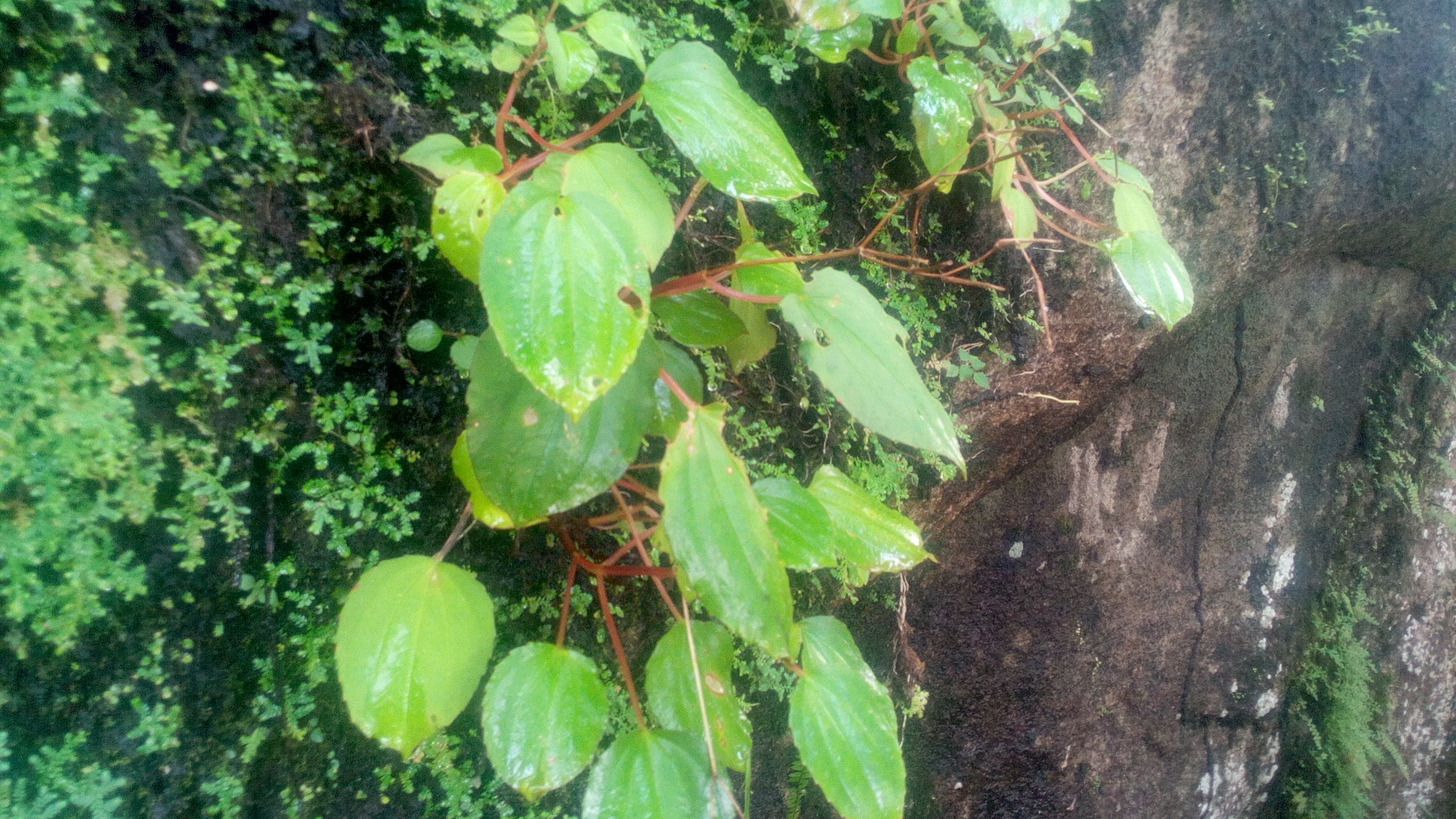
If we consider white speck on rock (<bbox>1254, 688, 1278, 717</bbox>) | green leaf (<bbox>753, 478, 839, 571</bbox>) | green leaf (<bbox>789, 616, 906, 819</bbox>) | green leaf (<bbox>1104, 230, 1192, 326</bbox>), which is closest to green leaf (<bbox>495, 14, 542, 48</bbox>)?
green leaf (<bbox>753, 478, 839, 571</bbox>)

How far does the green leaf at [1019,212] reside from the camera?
1201mm

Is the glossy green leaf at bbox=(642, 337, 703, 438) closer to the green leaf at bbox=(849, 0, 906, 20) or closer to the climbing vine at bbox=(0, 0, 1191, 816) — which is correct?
the climbing vine at bbox=(0, 0, 1191, 816)

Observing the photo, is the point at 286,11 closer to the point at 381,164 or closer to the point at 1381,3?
the point at 381,164

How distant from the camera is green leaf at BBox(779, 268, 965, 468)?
71 centimetres

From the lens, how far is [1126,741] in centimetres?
186

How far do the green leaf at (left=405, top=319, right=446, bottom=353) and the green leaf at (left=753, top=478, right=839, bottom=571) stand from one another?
0.41 meters

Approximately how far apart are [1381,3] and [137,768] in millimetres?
2791

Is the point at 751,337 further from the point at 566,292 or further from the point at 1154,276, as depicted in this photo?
the point at 1154,276

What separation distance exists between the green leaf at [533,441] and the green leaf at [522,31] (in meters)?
0.33

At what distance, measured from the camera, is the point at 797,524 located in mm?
770

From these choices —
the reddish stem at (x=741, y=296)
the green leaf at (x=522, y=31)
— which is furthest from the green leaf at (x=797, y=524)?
the green leaf at (x=522, y=31)

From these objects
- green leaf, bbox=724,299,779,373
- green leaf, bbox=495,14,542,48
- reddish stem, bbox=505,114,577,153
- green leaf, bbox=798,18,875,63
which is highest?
green leaf, bbox=798,18,875,63

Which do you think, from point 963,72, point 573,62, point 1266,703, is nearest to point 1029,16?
point 963,72

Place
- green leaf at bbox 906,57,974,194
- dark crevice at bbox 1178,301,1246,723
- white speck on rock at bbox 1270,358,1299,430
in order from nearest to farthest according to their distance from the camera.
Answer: green leaf at bbox 906,57,974,194 → dark crevice at bbox 1178,301,1246,723 → white speck on rock at bbox 1270,358,1299,430
